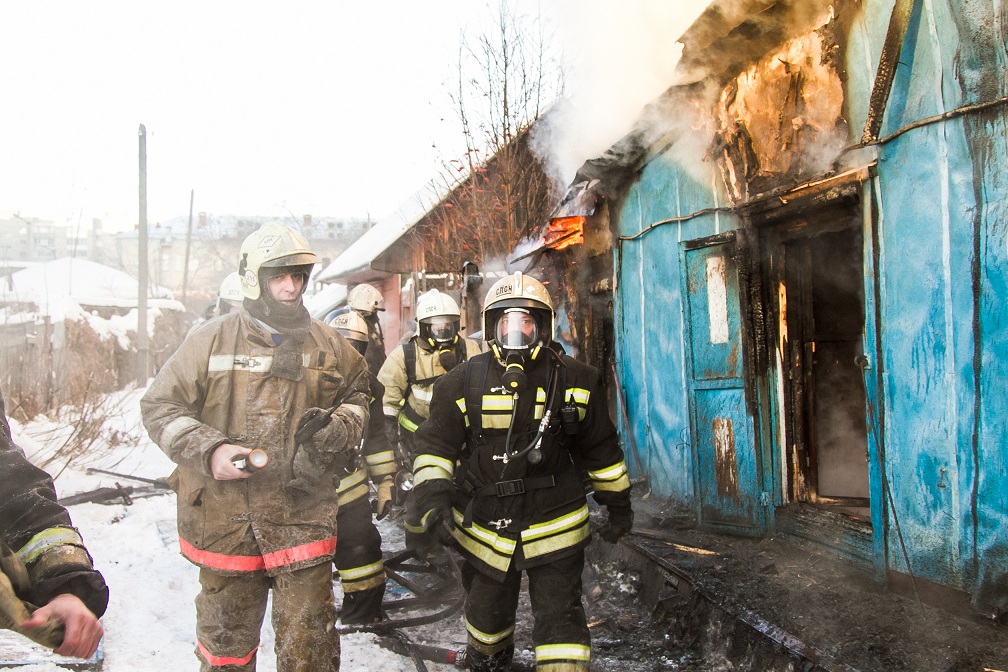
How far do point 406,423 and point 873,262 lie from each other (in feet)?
12.4

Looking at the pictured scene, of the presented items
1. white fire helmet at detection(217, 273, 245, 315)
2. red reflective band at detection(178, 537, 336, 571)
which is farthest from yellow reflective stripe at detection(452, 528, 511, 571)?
white fire helmet at detection(217, 273, 245, 315)

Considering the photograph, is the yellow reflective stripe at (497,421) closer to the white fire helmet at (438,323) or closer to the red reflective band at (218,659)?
the red reflective band at (218,659)

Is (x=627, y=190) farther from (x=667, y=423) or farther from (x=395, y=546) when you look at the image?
(x=395, y=546)

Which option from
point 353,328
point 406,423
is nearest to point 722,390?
point 406,423

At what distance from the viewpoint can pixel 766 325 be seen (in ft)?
17.7

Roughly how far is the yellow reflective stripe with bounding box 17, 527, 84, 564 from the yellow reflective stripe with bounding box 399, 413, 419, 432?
4023 millimetres

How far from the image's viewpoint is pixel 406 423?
5.95 metres

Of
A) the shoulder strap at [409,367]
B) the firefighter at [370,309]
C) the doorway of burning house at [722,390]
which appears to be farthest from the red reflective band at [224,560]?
the firefighter at [370,309]

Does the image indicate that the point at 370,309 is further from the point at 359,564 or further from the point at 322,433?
the point at 322,433

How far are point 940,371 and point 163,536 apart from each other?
638 centimetres

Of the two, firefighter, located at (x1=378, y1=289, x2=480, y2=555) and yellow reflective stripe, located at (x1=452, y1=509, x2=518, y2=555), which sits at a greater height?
firefighter, located at (x1=378, y1=289, x2=480, y2=555)

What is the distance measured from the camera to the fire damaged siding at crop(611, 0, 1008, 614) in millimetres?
3480

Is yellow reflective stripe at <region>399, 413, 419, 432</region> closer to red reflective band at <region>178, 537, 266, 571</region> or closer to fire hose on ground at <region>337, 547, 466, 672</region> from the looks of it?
fire hose on ground at <region>337, 547, 466, 672</region>

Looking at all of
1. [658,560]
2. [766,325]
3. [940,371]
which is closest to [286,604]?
[658,560]
